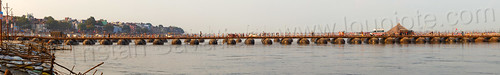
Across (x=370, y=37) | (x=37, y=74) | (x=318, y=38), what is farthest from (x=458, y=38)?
(x=37, y=74)

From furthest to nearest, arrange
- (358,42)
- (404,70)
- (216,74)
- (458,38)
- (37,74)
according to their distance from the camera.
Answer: (458,38), (358,42), (404,70), (216,74), (37,74)

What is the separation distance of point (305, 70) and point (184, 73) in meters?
9.90

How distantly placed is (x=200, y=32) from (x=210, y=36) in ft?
7.83

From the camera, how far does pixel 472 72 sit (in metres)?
39.1

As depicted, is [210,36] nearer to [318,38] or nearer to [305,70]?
[318,38]

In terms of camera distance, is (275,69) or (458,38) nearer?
(275,69)

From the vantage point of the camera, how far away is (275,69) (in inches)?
1698

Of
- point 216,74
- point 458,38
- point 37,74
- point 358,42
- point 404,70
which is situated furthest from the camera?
point 458,38

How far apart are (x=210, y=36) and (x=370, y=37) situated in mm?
34602

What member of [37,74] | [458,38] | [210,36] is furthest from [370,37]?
[37,74]

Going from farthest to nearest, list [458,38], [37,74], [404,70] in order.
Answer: [458,38]
[404,70]
[37,74]

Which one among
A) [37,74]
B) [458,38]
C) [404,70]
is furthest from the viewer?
[458,38]

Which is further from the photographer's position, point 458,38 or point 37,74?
point 458,38

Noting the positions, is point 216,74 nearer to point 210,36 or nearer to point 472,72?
point 472,72
